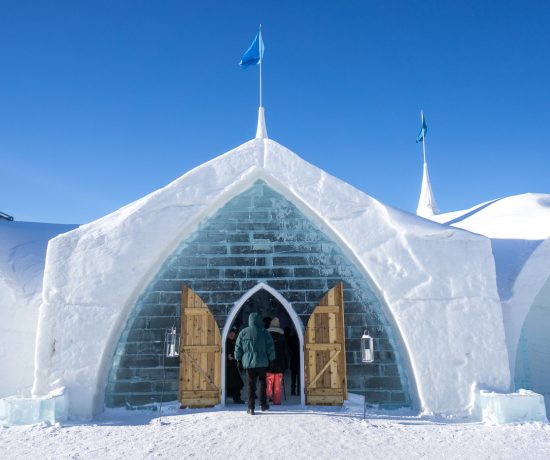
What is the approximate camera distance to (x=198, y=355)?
6.37 meters

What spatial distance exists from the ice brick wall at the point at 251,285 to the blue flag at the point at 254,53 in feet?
9.78

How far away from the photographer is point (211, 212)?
687 cm

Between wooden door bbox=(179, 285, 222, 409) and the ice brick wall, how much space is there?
18cm

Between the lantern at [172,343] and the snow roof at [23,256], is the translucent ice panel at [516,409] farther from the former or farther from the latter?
the snow roof at [23,256]

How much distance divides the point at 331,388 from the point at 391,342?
1067mm

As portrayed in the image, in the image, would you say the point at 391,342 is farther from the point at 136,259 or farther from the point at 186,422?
the point at 136,259

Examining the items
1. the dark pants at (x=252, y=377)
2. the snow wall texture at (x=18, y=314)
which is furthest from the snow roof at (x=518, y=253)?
the snow wall texture at (x=18, y=314)

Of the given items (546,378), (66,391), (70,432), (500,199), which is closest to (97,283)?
(66,391)

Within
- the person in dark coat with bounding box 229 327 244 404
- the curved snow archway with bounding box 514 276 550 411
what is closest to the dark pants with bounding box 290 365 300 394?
the person in dark coat with bounding box 229 327 244 404

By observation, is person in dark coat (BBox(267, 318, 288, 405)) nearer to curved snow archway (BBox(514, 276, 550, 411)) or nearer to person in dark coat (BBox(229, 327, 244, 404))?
person in dark coat (BBox(229, 327, 244, 404))

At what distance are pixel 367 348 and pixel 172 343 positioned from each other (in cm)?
273

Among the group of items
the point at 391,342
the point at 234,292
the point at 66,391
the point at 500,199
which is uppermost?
the point at 500,199

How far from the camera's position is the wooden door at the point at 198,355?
6.26 metres

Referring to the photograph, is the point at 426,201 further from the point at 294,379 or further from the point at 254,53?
the point at 294,379
